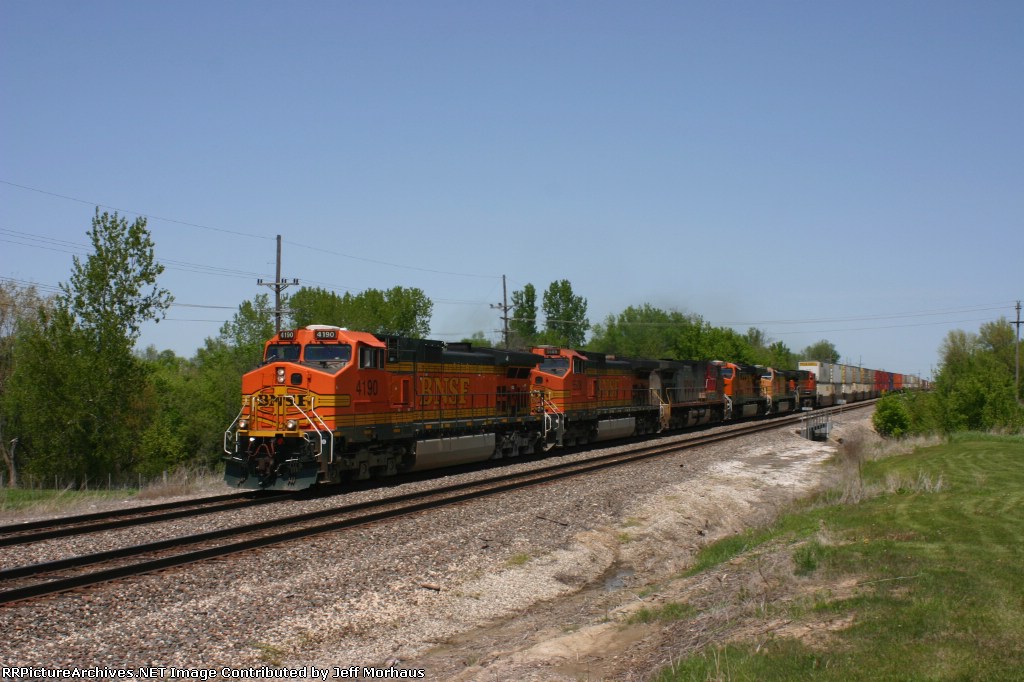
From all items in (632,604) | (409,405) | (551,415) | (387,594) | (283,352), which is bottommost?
(632,604)

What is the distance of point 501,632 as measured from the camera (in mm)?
9820

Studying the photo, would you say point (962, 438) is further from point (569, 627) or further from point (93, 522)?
point (93, 522)

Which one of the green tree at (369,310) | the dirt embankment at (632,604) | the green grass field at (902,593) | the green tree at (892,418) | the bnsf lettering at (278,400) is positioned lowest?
the dirt embankment at (632,604)

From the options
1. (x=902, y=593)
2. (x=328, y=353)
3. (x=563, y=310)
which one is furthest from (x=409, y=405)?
(x=563, y=310)

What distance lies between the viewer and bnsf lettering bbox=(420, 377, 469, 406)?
21797mm

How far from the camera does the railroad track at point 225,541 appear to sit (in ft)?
31.8

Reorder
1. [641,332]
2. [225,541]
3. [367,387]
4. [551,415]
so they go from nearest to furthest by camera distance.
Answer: [225,541]
[367,387]
[551,415]
[641,332]

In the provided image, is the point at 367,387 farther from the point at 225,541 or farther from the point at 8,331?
the point at 8,331

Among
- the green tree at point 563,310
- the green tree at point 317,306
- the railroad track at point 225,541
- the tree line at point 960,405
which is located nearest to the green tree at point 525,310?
the green tree at point 563,310

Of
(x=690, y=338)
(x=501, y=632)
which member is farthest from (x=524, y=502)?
(x=690, y=338)

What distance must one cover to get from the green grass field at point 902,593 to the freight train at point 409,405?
8.47m

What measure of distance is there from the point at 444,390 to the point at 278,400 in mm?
5980

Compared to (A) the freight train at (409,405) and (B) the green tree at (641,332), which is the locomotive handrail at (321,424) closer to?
(A) the freight train at (409,405)

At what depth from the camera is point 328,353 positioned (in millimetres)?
18750
